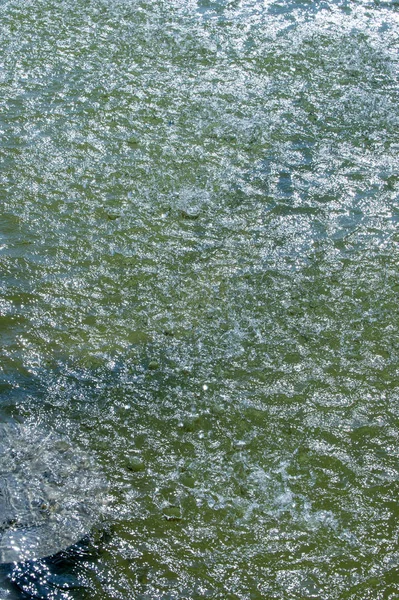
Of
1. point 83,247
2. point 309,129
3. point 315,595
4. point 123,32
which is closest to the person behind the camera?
point 315,595

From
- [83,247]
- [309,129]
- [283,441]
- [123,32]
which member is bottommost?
[283,441]

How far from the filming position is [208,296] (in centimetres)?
473

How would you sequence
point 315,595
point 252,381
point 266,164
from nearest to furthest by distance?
point 315,595, point 252,381, point 266,164

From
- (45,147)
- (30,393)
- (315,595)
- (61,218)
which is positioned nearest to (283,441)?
(315,595)

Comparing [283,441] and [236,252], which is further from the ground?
[236,252]

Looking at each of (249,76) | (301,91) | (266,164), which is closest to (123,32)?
(249,76)

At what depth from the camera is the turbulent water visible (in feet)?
11.1

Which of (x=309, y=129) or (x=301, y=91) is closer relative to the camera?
(x=309, y=129)

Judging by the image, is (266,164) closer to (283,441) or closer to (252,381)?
(252,381)

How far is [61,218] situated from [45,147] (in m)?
0.97

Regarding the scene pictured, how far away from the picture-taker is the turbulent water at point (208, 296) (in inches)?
134

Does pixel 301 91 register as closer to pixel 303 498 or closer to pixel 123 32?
pixel 123 32

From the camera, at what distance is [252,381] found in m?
4.19

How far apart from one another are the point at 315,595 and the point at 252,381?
130 cm
